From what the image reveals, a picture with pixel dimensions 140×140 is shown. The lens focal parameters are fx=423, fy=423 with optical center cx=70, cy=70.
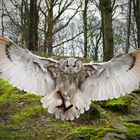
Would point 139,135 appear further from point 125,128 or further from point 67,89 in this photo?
point 67,89

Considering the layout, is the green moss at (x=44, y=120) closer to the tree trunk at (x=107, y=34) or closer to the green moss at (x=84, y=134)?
the green moss at (x=84, y=134)

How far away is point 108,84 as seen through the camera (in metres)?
7.25

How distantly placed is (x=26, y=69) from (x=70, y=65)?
39.3 inches

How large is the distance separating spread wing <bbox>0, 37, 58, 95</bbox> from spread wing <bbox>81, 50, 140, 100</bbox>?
2.02 ft

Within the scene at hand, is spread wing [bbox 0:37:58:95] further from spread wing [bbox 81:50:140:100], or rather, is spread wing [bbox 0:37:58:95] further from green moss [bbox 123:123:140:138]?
green moss [bbox 123:123:140:138]

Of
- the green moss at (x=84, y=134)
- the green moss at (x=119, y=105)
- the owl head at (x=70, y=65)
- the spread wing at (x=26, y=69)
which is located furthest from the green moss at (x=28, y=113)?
the owl head at (x=70, y=65)

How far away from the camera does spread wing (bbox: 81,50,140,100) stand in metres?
6.75

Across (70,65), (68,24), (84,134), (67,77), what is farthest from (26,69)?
(68,24)

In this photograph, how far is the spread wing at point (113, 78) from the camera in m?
6.75

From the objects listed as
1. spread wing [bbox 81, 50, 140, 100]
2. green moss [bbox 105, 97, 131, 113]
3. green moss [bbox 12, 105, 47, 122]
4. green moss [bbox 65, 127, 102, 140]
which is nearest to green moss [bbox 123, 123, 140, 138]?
green moss [bbox 65, 127, 102, 140]

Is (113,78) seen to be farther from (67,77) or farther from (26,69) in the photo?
(26,69)

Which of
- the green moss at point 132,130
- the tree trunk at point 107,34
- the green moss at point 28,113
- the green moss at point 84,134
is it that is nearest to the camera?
the green moss at point 132,130

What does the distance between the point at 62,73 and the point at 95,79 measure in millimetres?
826

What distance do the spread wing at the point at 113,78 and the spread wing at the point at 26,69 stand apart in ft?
2.02
